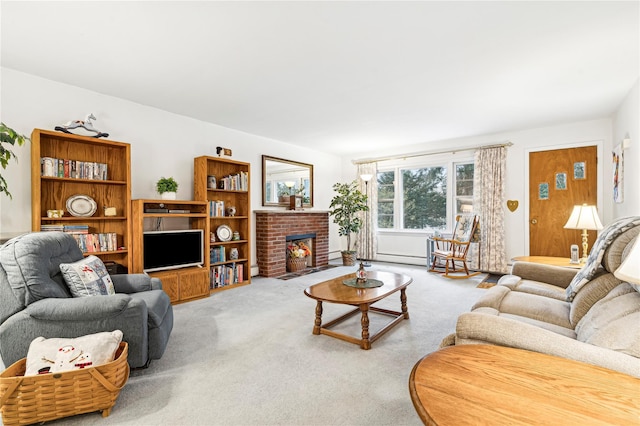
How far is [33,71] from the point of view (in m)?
2.92

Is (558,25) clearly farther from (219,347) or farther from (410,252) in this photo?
(410,252)

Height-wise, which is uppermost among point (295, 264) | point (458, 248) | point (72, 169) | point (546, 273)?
point (72, 169)

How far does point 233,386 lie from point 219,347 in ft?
2.01

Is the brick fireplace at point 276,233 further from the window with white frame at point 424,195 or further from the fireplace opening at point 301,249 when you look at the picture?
the window with white frame at point 424,195

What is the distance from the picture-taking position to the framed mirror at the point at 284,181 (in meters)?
5.41

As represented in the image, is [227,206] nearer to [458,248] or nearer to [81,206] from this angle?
[81,206]

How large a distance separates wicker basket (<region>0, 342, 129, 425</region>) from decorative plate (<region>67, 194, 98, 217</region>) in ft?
6.16

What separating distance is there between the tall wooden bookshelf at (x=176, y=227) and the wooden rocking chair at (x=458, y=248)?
3.75 meters

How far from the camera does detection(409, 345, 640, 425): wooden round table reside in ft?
2.43

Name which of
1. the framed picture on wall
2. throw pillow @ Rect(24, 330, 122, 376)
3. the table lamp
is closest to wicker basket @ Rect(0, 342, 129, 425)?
throw pillow @ Rect(24, 330, 122, 376)

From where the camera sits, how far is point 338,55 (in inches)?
102

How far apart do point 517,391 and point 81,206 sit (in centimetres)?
387

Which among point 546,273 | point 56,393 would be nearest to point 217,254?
point 56,393

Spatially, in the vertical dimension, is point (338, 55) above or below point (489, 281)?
above
